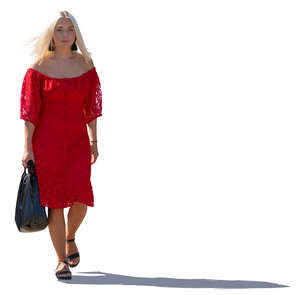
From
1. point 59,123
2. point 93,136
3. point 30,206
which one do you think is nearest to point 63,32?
point 59,123

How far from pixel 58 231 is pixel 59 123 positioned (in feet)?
3.47

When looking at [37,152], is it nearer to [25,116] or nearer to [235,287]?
[25,116]

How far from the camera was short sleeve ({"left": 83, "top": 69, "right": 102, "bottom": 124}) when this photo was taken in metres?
8.15

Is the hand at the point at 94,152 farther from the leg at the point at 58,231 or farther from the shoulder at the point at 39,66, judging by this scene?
the shoulder at the point at 39,66

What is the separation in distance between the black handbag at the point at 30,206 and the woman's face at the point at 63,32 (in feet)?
3.91

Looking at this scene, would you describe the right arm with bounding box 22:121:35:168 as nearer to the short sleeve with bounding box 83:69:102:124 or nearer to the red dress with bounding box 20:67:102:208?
the red dress with bounding box 20:67:102:208

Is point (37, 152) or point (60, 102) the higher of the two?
point (60, 102)

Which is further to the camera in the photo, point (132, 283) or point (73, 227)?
point (73, 227)

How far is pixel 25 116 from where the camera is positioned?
7.79 m

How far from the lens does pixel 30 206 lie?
777 centimetres

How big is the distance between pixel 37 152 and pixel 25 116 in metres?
0.37

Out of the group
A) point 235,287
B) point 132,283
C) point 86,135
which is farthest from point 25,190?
point 235,287

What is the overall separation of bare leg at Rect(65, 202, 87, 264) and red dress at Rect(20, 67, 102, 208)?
13cm

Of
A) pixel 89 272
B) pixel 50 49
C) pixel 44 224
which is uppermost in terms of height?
pixel 50 49
